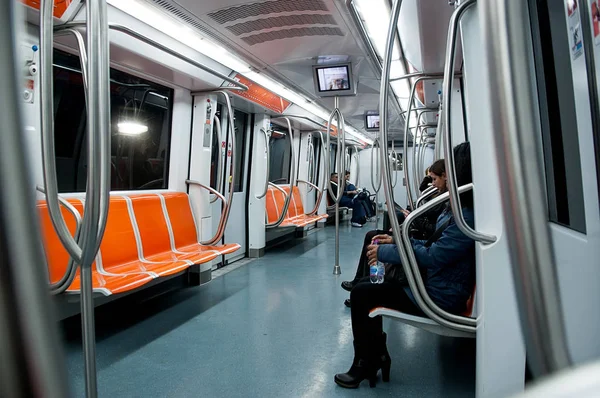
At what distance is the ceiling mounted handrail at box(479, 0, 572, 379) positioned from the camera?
0.38 metres

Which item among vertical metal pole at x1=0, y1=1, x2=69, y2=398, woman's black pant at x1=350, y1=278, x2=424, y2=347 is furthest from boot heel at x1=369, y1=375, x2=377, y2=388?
vertical metal pole at x1=0, y1=1, x2=69, y2=398

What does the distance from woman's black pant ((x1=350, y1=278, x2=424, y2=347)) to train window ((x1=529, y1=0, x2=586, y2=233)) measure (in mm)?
1346

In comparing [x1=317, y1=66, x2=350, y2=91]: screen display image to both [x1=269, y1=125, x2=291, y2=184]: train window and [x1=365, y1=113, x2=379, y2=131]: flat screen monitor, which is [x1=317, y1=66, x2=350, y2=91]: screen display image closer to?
[x1=269, y1=125, x2=291, y2=184]: train window

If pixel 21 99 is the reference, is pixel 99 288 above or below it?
below

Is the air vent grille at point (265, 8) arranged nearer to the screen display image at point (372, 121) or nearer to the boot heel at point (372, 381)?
the boot heel at point (372, 381)

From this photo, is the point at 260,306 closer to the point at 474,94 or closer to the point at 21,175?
the point at 474,94

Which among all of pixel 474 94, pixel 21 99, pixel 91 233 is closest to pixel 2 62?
pixel 21 99

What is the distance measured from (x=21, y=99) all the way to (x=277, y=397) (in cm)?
235

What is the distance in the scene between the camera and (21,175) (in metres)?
0.27

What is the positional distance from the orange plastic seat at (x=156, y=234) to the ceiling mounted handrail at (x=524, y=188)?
12.0ft

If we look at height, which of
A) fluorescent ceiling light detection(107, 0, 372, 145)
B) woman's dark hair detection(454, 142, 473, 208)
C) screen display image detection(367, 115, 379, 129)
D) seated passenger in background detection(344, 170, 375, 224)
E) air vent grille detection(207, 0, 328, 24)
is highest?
screen display image detection(367, 115, 379, 129)

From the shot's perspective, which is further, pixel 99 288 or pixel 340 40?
pixel 340 40

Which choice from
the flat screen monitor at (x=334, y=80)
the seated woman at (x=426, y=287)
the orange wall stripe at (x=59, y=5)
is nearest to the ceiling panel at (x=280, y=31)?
the flat screen monitor at (x=334, y=80)

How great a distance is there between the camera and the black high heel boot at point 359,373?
7.91 feet
